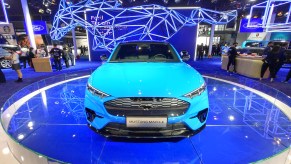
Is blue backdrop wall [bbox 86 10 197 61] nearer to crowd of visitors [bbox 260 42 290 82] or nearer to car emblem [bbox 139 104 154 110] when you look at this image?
crowd of visitors [bbox 260 42 290 82]

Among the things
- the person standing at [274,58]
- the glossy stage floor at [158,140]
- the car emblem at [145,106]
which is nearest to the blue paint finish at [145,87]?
the car emblem at [145,106]

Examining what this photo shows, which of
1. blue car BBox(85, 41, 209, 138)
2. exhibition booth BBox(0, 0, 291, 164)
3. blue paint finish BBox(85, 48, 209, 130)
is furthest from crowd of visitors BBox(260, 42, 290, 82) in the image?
blue car BBox(85, 41, 209, 138)

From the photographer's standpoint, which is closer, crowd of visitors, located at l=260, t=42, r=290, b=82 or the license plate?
the license plate

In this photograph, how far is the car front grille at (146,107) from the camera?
5.84 feet

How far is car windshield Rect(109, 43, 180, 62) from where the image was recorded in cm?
297

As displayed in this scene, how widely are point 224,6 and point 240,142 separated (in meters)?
16.9

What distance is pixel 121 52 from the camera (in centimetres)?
316

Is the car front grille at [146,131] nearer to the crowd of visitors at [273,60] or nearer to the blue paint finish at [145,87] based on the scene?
the blue paint finish at [145,87]

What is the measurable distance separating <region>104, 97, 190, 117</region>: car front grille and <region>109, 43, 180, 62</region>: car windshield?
1.23m

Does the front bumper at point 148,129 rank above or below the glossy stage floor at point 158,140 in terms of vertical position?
above

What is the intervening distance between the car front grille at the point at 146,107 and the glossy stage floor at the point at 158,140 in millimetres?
579

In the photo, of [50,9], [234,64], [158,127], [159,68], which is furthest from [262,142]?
[50,9]

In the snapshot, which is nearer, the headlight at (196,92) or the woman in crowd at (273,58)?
the headlight at (196,92)

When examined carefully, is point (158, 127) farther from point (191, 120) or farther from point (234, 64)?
point (234, 64)
